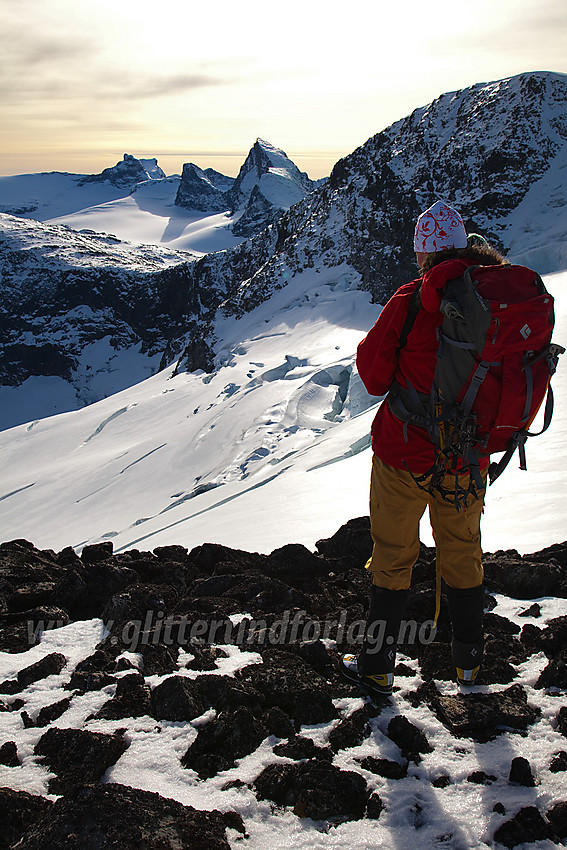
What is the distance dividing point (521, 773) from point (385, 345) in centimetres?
188

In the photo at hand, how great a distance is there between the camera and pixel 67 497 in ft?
89.7

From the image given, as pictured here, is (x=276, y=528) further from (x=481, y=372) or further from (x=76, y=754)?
(x=481, y=372)

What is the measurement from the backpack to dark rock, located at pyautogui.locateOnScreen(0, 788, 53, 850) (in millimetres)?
2083

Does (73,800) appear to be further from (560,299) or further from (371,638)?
(560,299)

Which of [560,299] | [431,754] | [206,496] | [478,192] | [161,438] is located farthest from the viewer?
[478,192]

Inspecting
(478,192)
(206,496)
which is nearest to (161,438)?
(206,496)

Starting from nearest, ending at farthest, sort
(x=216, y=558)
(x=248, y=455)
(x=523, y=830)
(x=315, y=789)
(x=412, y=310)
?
(x=523, y=830) → (x=315, y=789) → (x=412, y=310) → (x=216, y=558) → (x=248, y=455)

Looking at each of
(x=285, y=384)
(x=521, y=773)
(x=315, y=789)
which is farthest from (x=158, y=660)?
(x=285, y=384)

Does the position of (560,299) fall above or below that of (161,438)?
above

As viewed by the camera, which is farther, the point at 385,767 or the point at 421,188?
the point at 421,188

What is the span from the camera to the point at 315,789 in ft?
7.91

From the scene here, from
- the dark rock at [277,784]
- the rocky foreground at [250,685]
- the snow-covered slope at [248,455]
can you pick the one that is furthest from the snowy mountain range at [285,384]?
the dark rock at [277,784]

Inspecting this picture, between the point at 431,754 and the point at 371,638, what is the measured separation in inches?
25.3

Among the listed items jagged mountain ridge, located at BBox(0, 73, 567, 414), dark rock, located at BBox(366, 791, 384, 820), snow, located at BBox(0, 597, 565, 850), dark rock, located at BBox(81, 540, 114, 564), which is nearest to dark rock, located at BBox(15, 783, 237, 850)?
snow, located at BBox(0, 597, 565, 850)
